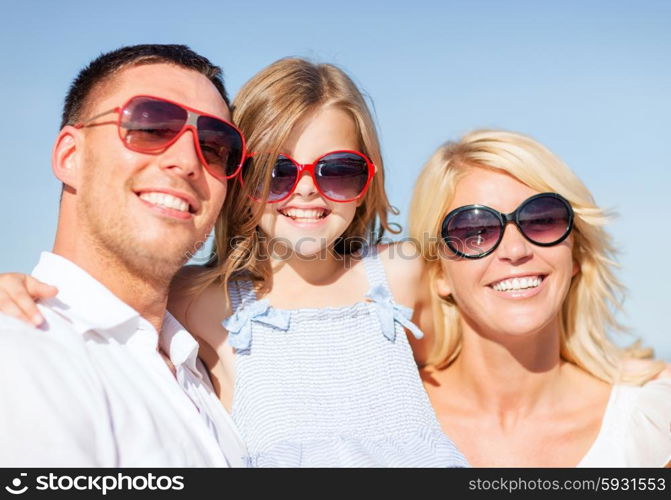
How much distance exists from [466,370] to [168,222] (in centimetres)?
235

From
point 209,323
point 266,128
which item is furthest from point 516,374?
point 266,128

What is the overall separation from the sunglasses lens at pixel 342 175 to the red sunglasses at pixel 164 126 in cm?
64

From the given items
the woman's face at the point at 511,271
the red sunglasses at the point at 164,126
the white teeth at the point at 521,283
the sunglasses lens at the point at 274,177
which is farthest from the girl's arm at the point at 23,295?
the white teeth at the point at 521,283

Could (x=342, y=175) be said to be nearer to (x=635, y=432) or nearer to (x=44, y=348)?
(x=44, y=348)

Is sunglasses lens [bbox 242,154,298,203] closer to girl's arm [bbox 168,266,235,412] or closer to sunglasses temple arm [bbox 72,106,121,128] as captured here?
girl's arm [bbox 168,266,235,412]

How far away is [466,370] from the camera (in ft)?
14.8

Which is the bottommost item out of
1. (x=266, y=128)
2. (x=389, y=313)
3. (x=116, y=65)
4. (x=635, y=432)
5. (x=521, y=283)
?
(x=635, y=432)

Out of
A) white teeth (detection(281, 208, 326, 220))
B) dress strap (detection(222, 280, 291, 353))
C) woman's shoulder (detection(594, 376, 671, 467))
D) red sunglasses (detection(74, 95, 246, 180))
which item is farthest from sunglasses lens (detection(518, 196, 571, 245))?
red sunglasses (detection(74, 95, 246, 180))

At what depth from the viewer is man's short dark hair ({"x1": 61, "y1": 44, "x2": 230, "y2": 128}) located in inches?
141

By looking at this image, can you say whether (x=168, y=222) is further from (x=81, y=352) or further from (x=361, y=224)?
(x=361, y=224)

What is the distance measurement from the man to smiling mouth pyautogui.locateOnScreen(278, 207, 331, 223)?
0.46m

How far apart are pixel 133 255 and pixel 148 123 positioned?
690 millimetres

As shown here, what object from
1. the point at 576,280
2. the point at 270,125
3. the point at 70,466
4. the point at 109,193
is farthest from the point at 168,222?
the point at 576,280

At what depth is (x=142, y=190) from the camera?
3.35 m
